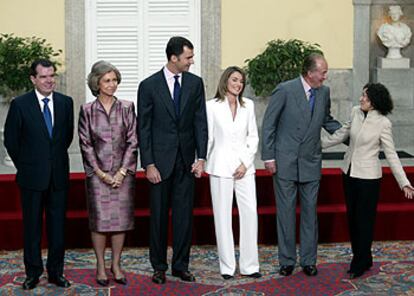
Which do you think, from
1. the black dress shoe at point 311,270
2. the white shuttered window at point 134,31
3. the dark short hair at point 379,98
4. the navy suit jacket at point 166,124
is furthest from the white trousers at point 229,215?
the white shuttered window at point 134,31

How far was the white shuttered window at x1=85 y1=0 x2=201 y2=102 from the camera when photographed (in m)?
11.1

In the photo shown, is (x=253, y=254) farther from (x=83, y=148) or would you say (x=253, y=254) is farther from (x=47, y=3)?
(x=47, y=3)

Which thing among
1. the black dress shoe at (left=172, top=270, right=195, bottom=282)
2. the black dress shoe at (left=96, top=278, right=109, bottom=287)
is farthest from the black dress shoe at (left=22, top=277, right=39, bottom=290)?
the black dress shoe at (left=172, top=270, right=195, bottom=282)

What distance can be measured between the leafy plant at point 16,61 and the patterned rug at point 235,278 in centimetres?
293

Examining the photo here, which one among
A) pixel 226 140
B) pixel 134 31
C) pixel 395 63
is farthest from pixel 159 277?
pixel 395 63

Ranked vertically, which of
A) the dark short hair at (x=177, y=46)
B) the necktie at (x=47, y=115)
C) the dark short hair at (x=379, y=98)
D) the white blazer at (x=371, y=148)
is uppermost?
the dark short hair at (x=177, y=46)

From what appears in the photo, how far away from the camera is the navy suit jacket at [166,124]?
6.70 metres

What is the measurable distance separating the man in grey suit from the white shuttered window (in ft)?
14.3

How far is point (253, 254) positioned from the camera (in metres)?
6.98

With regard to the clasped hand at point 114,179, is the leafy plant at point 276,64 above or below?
above

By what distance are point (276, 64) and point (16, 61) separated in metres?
2.72

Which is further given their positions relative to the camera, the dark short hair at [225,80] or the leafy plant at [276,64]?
the leafy plant at [276,64]

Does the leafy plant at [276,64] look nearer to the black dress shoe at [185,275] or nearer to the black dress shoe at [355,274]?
the black dress shoe at [355,274]

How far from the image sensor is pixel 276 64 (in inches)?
416
